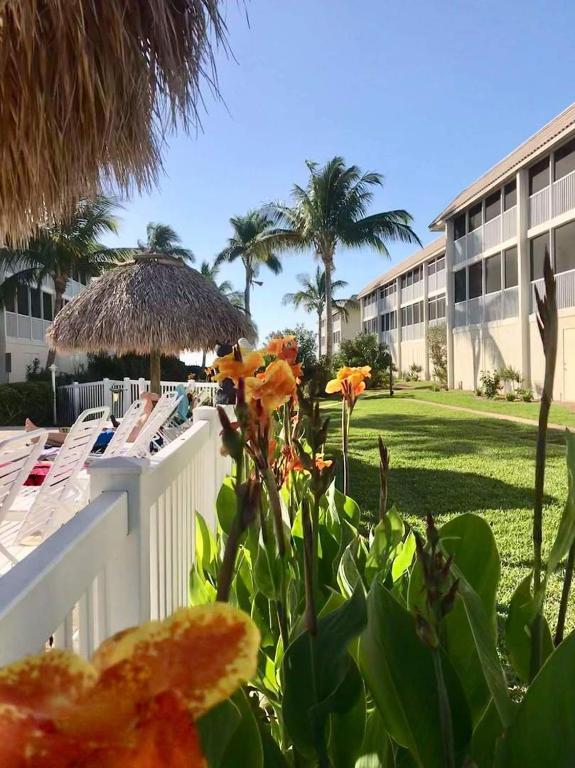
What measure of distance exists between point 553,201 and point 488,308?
542 centimetres

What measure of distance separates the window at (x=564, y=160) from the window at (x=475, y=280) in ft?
18.9

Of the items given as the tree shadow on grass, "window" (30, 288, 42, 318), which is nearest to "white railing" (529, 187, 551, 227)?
the tree shadow on grass

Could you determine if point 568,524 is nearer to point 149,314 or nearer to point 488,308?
point 149,314

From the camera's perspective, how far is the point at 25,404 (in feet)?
→ 60.3

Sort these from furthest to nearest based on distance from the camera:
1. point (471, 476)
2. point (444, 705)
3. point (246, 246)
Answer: point (246, 246) < point (471, 476) < point (444, 705)

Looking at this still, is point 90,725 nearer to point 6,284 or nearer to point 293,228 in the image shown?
point 6,284

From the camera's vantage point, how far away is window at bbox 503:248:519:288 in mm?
21391

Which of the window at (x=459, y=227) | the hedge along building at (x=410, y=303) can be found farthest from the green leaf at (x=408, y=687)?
the hedge along building at (x=410, y=303)

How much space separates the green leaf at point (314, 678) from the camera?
0.81 meters

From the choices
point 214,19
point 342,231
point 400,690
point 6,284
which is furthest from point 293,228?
point 400,690

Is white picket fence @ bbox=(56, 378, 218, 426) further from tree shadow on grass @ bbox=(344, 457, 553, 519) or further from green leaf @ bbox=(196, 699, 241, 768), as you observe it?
green leaf @ bbox=(196, 699, 241, 768)

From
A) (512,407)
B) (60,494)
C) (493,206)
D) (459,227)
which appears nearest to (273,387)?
(60,494)

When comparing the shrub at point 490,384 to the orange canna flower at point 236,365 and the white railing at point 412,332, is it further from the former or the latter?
the orange canna flower at point 236,365

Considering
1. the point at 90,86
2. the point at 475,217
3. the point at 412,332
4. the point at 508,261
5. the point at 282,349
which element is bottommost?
the point at 282,349
